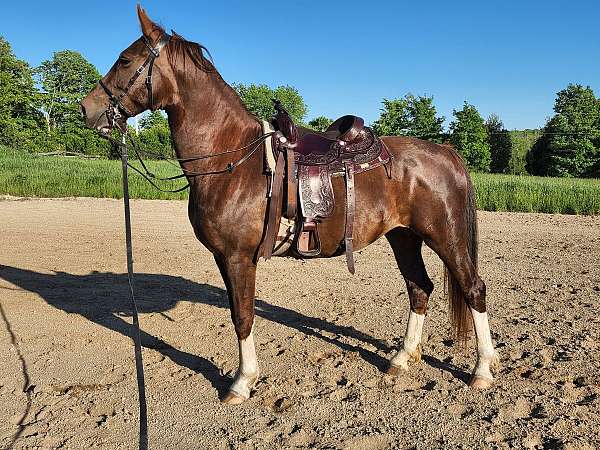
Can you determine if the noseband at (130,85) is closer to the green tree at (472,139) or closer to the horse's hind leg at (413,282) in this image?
the horse's hind leg at (413,282)

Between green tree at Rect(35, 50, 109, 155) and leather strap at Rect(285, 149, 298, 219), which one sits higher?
green tree at Rect(35, 50, 109, 155)

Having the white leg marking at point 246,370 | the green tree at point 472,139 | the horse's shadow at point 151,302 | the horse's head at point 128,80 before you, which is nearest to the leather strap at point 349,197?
the white leg marking at point 246,370

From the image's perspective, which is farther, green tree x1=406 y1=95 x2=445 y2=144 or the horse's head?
green tree x1=406 y1=95 x2=445 y2=144

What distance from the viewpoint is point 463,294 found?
377 centimetres

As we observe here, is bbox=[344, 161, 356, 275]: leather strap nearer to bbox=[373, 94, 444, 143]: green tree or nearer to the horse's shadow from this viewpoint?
the horse's shadow

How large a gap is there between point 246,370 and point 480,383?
1.75 m

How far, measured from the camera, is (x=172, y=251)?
28.8 feet

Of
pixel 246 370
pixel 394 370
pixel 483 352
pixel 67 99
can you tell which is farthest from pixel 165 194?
pixel 67 99

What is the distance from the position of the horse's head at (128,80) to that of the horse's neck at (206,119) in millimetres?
229

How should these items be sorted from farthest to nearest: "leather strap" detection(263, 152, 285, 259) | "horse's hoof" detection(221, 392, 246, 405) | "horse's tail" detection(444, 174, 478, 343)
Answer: "horse's tail" detection(444, 174, 478, 343) < "horse's hoof" detection(221, 392, 246, 405) < "leather strap" detection(263, 152, 285, 259)

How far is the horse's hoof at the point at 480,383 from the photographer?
3559 millimetres

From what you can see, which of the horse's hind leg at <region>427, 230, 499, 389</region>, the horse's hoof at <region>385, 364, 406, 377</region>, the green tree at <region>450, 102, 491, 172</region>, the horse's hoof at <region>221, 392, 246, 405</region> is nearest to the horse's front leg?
the horse's hoof at <region>221, 392, 246, 405</region>

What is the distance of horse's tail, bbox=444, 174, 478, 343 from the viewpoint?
12.5 ft

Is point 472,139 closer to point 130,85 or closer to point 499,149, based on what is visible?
point 499,149
